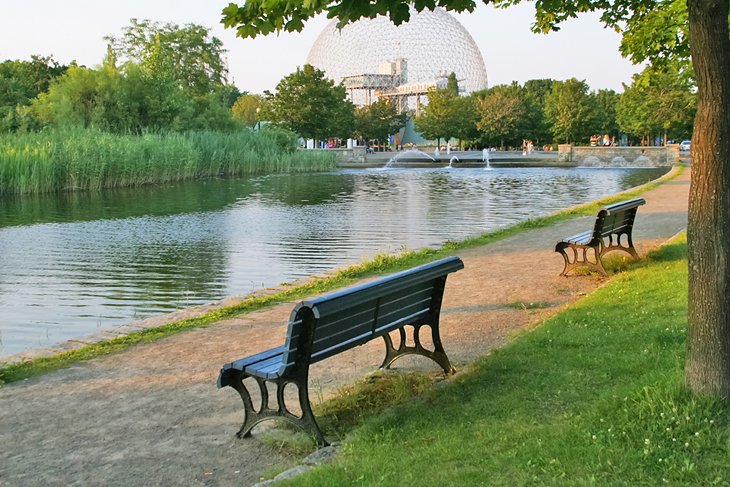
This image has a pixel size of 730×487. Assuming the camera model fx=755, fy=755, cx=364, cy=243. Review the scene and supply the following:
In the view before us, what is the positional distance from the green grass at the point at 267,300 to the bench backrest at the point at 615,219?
8.76 feet

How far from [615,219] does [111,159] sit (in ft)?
82.9

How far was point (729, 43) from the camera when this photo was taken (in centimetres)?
368

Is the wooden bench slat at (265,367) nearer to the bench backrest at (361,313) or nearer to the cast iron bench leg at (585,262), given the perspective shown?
the bench backrest at (361,313)

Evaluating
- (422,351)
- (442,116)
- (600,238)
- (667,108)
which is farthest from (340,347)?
(442,116)

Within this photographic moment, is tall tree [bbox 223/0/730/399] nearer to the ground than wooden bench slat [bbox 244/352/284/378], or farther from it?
farther from it

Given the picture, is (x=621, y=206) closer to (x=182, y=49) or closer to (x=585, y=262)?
(x=585, y=262)

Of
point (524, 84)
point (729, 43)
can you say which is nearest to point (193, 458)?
A: point (729, 43)

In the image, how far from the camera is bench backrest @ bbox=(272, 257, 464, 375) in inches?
159

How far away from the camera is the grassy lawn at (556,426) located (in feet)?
10.9

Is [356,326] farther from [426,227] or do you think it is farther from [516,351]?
[426,227]

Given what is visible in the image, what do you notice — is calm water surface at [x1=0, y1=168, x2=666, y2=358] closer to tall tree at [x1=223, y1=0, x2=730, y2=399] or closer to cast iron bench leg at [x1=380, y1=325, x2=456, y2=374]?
cast iron bench leg at [x1=380, y1=325, x2=456, y2=374]

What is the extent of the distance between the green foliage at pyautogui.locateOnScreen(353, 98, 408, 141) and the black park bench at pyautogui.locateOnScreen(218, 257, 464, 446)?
75.3 metres

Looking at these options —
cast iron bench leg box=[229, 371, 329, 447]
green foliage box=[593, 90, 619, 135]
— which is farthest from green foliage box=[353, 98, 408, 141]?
cast iron bench leg box=[229, 371, 329, 447]

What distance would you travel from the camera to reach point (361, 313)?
451cm
